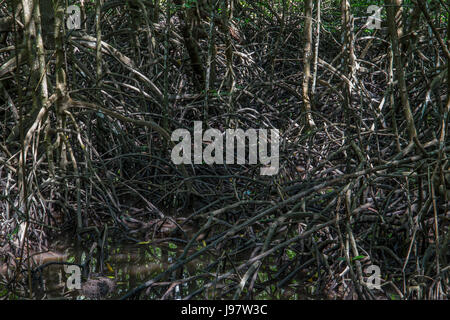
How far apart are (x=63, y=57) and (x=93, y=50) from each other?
1024mm

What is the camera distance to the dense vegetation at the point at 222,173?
2865 millimetres

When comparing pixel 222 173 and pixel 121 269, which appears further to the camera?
pixel 222 173

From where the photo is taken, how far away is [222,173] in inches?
179

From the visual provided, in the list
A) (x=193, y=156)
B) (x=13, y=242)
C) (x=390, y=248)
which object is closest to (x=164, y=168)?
(x=193, y=156)

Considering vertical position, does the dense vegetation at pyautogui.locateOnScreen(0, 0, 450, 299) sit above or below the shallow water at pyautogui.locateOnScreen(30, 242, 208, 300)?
above

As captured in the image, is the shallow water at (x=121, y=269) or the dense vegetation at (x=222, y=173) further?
the shallow water at (x=121, y=269)

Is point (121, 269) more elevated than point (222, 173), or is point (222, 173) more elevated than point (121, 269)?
point (222, 173)

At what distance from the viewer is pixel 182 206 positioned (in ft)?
13.9

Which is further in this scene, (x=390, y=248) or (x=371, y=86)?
(x=371, y=86)

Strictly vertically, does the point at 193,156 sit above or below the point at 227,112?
below

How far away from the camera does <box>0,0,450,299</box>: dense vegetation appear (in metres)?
2.87

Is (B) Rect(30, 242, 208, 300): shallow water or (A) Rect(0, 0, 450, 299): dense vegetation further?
(B) Rect(30, 242, 208, 300): shallow water
